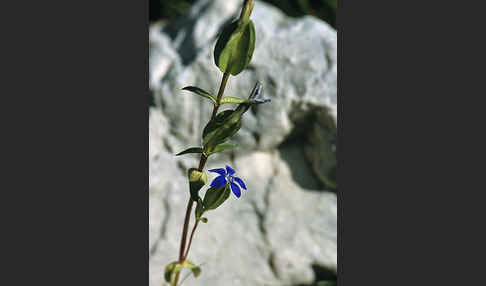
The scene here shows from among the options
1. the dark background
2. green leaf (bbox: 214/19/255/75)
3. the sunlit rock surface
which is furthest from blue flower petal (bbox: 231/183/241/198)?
the dark background

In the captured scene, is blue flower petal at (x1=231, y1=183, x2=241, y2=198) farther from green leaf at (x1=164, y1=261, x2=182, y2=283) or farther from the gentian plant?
green leaf at (x1=164, y1=261, x2=182, y2=283)

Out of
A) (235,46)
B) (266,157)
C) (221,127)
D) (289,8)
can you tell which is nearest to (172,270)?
(221,127)

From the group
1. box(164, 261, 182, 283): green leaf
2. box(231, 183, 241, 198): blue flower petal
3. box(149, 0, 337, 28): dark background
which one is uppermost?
box(149, 0, 337, 28): dark background

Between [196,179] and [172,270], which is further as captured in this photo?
[172,270]

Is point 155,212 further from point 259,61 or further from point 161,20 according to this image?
point 161,20

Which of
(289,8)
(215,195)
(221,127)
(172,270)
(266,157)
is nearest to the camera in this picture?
(221,127)

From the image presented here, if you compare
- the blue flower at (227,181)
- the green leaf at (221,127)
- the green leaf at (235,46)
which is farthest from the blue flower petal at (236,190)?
the green leaf at (235,46)

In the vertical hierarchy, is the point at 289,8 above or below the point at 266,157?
above

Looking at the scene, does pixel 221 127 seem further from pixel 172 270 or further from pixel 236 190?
pixel 172 270
